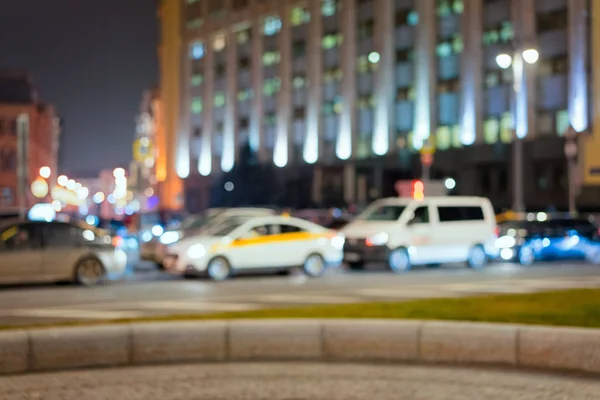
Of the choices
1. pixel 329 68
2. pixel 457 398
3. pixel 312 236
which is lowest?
pixel 457 398

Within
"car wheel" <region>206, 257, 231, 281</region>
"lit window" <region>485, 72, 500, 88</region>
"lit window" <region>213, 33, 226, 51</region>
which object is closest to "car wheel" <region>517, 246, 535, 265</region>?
"car wheel" <region>206, 257, 231, 281</region>

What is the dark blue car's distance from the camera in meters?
28.0

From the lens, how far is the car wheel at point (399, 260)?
23328 millimetres

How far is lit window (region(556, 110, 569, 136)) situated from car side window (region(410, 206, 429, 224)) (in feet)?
94.4

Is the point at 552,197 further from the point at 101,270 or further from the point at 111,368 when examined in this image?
the point at 111,368

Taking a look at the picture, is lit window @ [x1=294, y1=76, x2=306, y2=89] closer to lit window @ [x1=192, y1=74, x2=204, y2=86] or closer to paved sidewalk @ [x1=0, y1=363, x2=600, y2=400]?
lit window @ [x1=192, y1=74, x2=204, y2=86]

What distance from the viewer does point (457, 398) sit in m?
7.68

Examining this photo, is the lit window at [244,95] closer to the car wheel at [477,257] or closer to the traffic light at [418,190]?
the traffic light at [418,190]

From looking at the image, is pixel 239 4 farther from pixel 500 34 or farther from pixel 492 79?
pixel 500 34

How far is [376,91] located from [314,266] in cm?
4425

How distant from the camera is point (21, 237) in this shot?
19062mm

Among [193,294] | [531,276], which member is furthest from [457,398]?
[531,276]

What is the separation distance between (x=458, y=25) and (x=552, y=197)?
Result: 13.9 metres

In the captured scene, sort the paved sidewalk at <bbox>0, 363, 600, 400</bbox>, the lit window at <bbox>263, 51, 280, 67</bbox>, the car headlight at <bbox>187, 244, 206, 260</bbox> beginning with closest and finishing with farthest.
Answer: the paved sidewalk at <bbox>0, 363, 600, 400</bbox>, the car headlight at <bbox>187, 244, 206, 260</bbox>, the lit window at <bbox>263, 51, 280, 67</bbox>
